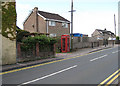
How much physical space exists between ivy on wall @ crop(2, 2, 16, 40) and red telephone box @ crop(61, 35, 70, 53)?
10.7 metres

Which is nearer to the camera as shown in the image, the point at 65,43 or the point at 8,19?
the point at 8,19

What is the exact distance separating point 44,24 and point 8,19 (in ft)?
70.6

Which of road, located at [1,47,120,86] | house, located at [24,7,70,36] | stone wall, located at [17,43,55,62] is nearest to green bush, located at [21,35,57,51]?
stone wall, located at [17,43,55,62]

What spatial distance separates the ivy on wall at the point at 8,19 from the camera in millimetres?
10594

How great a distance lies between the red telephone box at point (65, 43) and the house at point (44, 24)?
38.6ft

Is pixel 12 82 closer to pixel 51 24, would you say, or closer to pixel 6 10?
pixel 6 10

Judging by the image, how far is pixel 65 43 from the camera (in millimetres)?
20828

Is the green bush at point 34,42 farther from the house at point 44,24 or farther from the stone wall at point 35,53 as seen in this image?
the house at point 44,24

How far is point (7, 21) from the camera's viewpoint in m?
10.7

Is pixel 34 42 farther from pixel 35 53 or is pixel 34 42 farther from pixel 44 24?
pixel 44 24

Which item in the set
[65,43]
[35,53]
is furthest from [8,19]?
[65,43]

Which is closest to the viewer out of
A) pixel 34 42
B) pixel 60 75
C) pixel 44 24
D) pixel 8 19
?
pixel 60 75

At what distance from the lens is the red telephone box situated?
2064cm

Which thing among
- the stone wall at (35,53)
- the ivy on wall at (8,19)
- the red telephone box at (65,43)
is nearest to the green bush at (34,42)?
the stone wall at (35,53)
